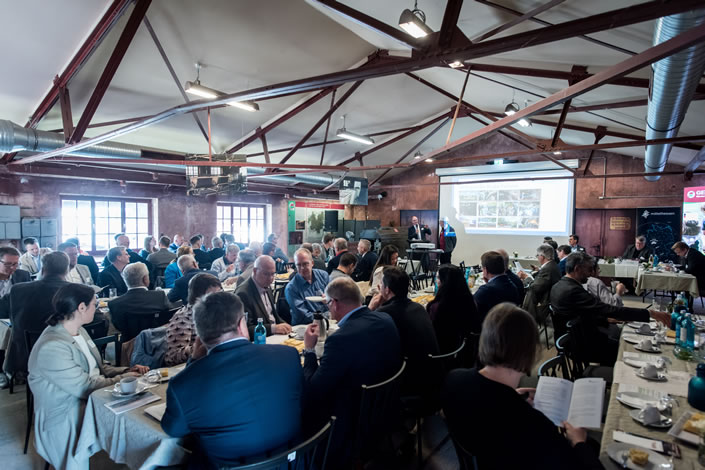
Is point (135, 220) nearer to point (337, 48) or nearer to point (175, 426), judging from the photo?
point (337, 48)

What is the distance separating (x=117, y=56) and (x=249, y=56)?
1935 mm

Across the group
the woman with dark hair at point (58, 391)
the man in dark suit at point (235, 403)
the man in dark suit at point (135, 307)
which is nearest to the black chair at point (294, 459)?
the man in dark suit at point (235, 403)

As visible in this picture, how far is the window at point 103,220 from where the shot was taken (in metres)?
9.00

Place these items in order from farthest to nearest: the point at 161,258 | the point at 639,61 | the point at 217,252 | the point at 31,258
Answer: the point at 217,252 → the point at 161,258 → the point at 31,258 → the point at 639,61

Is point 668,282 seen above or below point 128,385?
below

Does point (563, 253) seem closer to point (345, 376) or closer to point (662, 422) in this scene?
point (662, 422)

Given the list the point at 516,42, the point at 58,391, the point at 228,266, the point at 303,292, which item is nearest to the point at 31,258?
the point at 228,266

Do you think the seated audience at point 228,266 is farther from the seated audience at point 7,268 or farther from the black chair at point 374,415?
the black chair at point 374,415

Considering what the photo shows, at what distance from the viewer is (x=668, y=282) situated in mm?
7754

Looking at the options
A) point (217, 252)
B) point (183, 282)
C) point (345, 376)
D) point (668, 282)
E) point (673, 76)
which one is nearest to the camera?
point (345, 376)

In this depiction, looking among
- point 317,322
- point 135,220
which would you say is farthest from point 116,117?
point 317,322

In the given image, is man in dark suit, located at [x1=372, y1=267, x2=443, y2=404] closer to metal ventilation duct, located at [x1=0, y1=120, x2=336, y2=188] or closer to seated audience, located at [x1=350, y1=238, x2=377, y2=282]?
seated audience, located at [x1=350, y1=238, x2=377, y2=282]

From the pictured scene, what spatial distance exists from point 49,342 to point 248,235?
11.5m

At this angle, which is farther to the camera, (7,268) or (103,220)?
(103,220)
